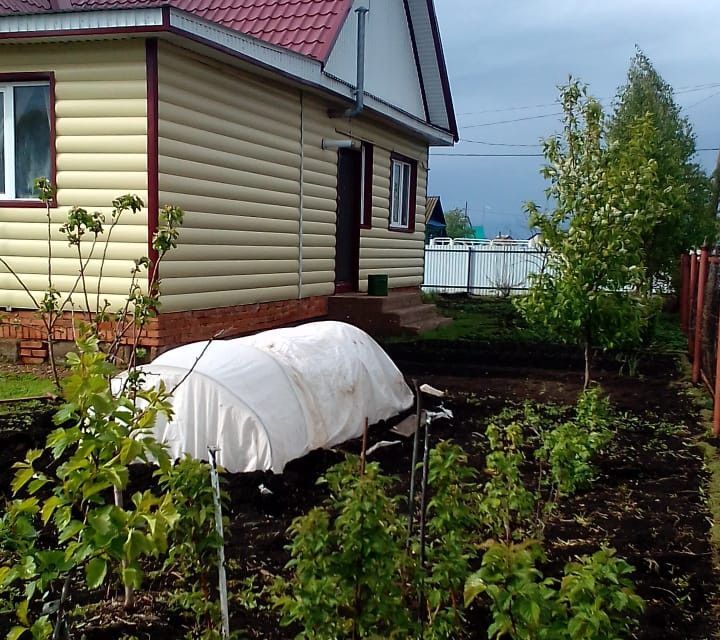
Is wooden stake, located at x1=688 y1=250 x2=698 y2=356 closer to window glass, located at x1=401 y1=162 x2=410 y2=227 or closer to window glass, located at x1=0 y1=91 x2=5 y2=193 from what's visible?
window glass, located at x1=401 y1=162 x2=410 y2=227

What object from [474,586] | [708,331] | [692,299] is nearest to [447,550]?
[474,586]

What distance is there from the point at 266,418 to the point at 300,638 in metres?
2.65

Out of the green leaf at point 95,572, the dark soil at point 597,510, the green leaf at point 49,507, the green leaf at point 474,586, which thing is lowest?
the dark soil at point 597,510

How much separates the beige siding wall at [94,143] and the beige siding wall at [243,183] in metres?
0.29

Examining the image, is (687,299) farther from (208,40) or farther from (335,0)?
(208,40)

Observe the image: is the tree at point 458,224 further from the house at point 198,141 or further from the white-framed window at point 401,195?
the house at point 198,141

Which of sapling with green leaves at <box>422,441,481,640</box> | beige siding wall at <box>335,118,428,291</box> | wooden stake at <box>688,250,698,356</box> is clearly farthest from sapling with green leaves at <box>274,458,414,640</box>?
beige siding wall at <box>335,118,428,291</box>

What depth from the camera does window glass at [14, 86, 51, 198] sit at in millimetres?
8312

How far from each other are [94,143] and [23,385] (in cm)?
253

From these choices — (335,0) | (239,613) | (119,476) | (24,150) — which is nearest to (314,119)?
(335,0)

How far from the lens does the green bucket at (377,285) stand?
13.4m

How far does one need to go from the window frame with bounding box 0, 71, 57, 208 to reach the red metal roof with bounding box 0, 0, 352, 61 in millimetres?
2890

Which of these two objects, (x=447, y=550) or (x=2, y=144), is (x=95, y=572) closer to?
(x=447, y=550)

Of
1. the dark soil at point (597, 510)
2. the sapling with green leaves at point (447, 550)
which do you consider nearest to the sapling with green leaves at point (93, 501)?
the sapling with green leaves at point (447, 550)
